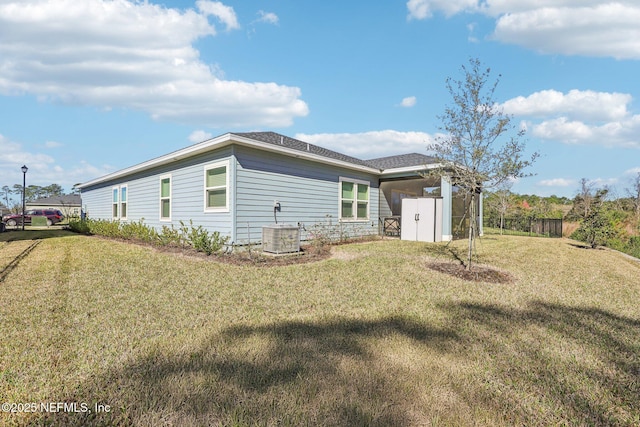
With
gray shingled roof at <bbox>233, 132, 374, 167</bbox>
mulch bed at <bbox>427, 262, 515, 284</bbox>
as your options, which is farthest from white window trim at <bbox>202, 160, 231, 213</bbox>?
mulch bed at <bbox>427, 262, 515, 284</bbox>

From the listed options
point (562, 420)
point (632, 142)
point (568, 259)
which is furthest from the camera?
point (632, 142)

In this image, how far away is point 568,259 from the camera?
316 inches

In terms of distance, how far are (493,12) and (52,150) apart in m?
30.5

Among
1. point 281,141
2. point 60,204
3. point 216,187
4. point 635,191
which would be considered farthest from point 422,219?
point 60,204

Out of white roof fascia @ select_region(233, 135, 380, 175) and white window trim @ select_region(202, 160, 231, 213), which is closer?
white roof fascia @ select_region(233, 135, 380, 175)

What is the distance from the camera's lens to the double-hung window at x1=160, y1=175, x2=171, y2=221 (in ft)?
35.8

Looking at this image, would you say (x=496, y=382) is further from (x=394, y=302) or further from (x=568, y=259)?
(x=568, y=259)

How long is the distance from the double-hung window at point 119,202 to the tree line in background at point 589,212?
15.2 meters

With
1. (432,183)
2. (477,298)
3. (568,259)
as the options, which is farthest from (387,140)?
(477,298)

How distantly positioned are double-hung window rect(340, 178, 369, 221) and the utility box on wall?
1.57 m

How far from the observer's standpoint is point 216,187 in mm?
8719

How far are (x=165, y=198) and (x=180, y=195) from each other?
3.83 ft

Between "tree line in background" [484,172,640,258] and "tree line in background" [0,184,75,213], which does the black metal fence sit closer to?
"tree line in background" [484,172,640,258]

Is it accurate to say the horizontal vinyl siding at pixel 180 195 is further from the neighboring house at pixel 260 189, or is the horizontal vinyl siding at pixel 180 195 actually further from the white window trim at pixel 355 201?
the white window trim at pixel 355 201
